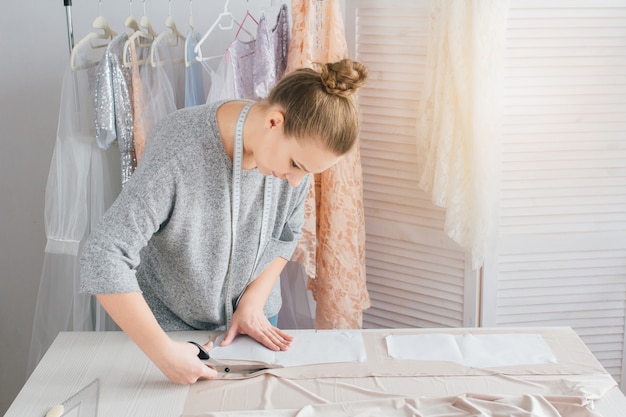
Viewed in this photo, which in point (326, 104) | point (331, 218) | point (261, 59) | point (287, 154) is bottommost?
point (331, 218)

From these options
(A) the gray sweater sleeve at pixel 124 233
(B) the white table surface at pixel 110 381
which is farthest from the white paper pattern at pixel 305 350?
(A) the gray sweater sleeve at pixel 124 233

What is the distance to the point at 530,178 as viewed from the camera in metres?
2.54

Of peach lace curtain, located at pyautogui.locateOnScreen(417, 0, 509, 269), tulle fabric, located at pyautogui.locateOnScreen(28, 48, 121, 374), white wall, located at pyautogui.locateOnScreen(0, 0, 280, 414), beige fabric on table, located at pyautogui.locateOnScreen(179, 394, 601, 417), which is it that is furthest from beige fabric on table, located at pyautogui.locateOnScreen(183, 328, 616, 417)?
white wall, located at pyautogui.locateOnScreen(0, 0, 280, 414)

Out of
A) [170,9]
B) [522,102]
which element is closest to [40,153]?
[170,9]

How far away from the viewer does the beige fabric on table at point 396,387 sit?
1.60 meters

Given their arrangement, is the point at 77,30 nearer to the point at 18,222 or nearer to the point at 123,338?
the point at 18,222

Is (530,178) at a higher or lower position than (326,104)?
lower

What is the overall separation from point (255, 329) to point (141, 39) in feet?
3.88

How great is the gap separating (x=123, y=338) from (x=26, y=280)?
1337mm

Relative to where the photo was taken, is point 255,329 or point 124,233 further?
point 255,329

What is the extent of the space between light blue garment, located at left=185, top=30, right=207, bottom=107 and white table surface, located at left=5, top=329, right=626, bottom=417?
0.93 m

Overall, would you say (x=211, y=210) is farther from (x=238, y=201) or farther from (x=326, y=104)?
(x=326, y=104)

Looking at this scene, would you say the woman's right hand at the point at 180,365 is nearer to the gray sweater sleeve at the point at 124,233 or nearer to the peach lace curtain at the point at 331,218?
the gray sweater sleeve at the point at 124,233

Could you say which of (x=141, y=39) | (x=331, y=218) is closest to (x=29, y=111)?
(x=141, y=39)
